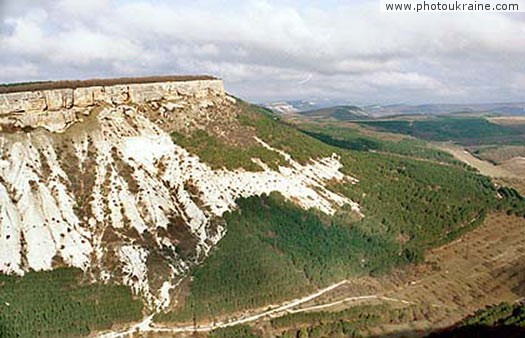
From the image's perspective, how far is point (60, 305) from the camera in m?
74.2

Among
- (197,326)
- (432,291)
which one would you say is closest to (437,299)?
(432,291)

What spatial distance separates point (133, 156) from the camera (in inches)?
3824

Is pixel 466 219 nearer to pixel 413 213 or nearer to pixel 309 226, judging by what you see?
pixel 413 213

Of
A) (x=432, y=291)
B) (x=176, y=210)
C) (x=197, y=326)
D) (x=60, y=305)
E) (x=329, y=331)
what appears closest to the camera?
(x=60, y=305)

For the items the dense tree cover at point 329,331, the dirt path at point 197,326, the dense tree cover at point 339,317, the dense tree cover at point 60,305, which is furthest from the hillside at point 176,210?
the dense tree cover at point 329,331

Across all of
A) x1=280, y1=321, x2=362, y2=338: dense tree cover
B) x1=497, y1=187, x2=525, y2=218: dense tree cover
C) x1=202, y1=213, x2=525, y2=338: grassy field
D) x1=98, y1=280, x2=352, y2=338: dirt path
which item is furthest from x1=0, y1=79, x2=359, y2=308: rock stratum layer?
x1=497, y1=187, x2=525, y2=218: dense tree cover

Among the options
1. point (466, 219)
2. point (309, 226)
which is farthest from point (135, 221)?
point (466, 219)

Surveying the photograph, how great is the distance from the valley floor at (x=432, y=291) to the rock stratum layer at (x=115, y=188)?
12781mm

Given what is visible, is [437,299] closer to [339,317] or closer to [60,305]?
[339,317]

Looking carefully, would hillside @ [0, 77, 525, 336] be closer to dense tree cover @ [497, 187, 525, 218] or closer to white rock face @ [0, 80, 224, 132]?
white rock face @ [0, 80, 224, 132]

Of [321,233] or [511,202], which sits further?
[511,202]

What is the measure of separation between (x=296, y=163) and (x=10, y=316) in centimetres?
6354

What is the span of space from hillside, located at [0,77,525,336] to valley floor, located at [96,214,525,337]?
2.06 metres

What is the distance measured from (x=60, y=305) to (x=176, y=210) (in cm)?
2543
